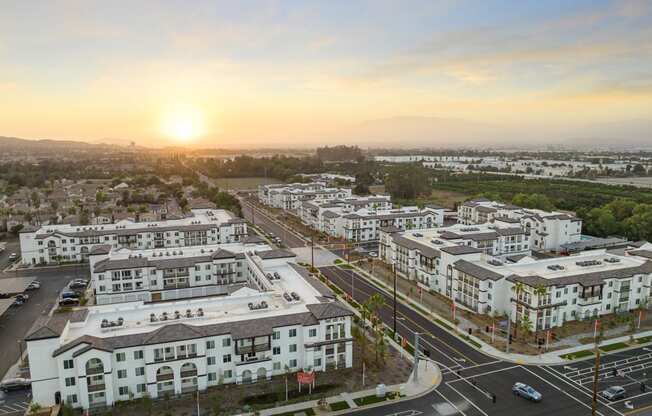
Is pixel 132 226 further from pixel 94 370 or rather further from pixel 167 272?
pixel 94 370

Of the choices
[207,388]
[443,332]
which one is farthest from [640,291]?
[207,388]

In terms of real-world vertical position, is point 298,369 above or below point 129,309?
below

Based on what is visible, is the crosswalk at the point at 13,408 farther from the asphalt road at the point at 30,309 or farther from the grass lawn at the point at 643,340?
the grass lawn at the point at 643,340

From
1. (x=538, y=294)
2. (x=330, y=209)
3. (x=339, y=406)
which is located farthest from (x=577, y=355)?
(x=330, y=209)

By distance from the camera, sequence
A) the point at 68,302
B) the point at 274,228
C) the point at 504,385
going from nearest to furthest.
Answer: the point at 504,385
the point at 68,302
the point at 274,228

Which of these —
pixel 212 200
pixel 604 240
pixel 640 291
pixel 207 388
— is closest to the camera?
pixel 207 388

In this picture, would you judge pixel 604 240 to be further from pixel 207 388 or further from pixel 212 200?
pixel 212 200
